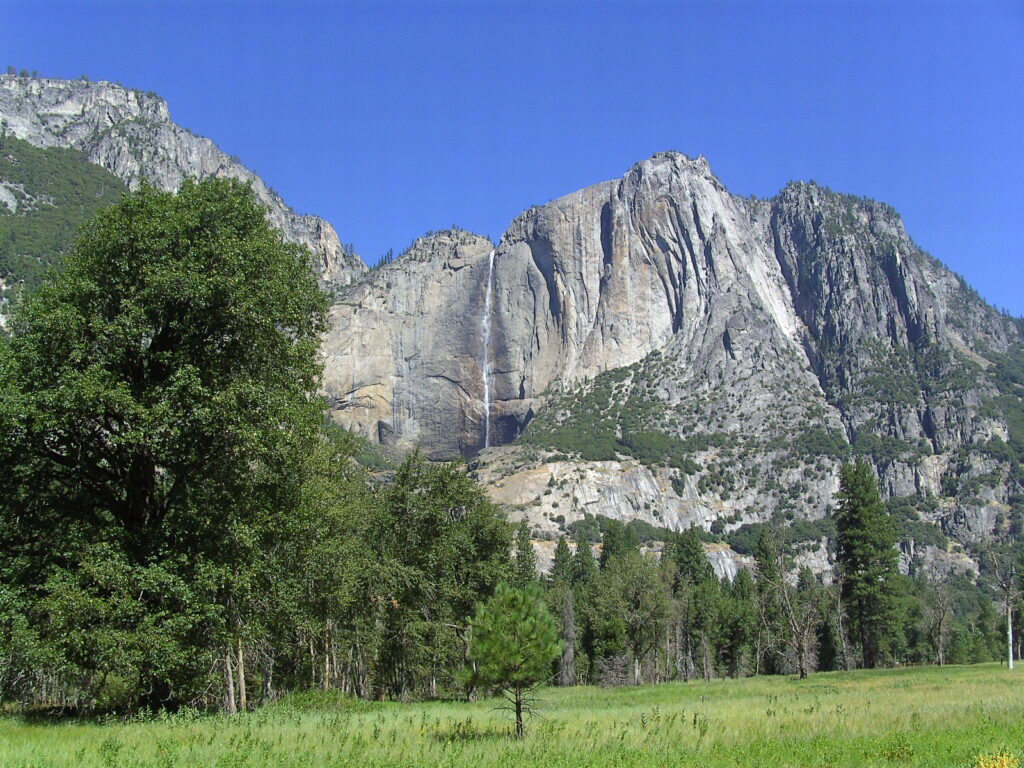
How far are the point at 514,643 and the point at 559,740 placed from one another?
7.00 ft

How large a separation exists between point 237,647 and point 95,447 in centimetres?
935

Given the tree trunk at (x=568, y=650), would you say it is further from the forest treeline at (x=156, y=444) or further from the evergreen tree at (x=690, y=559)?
the forest treeline at (x=156, y=444)

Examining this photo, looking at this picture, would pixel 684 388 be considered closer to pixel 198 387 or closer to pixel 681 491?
pixel 681 491

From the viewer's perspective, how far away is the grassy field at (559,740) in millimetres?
12562

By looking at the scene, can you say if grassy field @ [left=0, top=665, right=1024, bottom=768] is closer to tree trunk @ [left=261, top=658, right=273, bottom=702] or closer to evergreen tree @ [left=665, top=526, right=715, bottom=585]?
tree trunk @ [left=261, top=658, right=273, bottom=702]

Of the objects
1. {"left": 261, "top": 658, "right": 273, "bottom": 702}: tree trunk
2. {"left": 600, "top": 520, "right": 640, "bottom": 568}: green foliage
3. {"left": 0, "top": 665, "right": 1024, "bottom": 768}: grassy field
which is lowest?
{"left": 261, "top": 658, "right": 273, "bottom": 702}: tree trunk

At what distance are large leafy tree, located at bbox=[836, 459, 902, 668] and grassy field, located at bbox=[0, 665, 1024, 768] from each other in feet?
108

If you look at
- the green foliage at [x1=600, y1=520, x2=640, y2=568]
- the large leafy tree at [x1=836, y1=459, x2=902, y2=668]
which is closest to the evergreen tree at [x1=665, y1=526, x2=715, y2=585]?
the green foliage at [x1=600, y1=520, x2=640, y2=568]

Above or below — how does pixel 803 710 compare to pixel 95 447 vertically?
below

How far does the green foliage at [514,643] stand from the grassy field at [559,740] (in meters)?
1.14

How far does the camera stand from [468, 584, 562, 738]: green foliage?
56.2 feet

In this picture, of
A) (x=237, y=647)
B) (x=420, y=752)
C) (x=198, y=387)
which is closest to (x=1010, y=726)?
(x=420, y=752)

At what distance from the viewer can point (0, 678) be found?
27453 millimetres

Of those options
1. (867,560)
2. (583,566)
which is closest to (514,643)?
(867,560)
